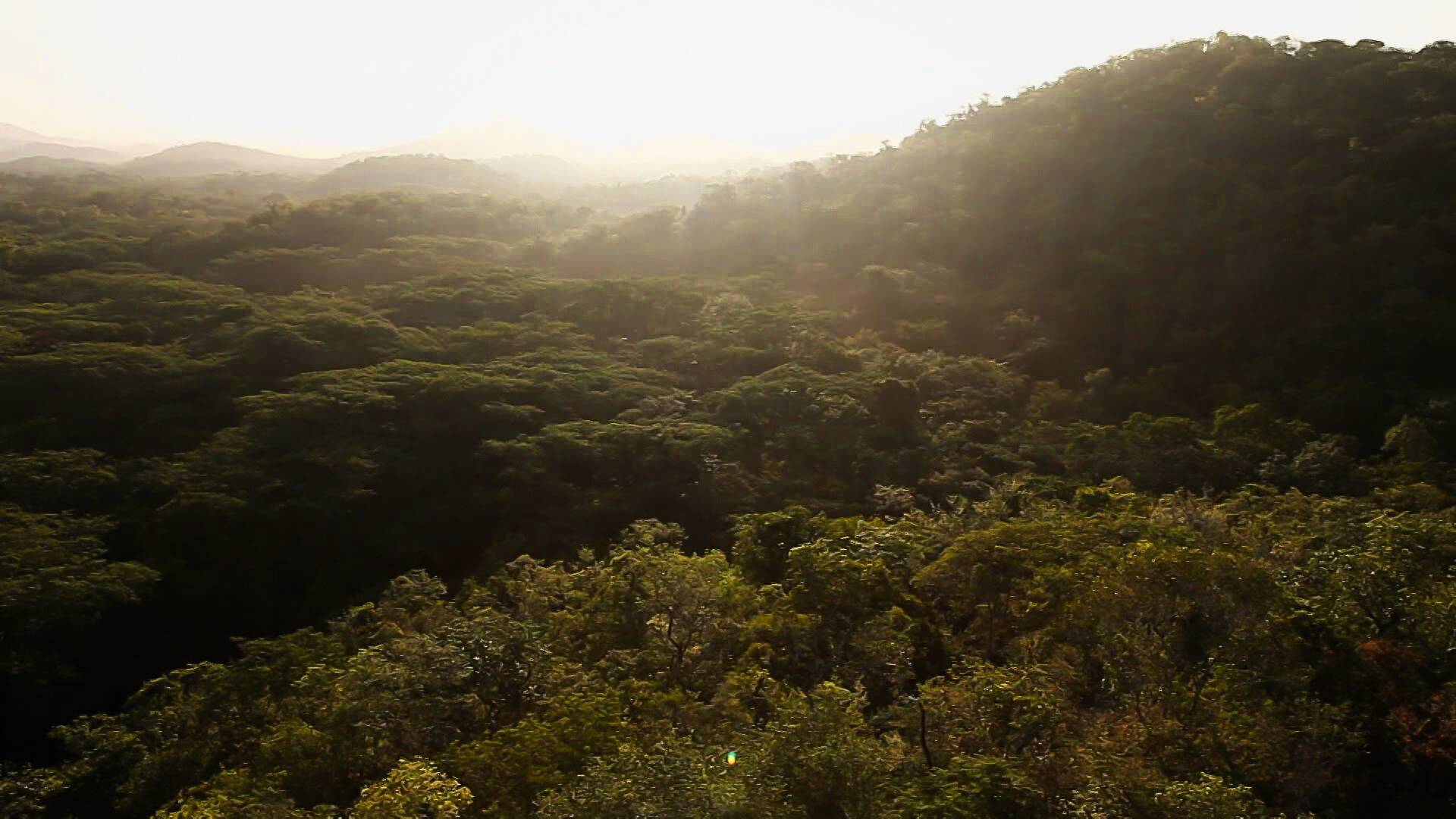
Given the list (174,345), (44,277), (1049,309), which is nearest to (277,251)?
(44,277)

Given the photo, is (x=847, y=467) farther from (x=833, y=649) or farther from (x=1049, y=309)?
(x=1049, y=309)

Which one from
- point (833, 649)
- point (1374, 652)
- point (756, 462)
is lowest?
point (756, 462)

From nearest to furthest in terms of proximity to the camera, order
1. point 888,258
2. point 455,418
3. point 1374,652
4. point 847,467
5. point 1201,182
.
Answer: point 1374,652 → point 847,467 → point 455,418 → point 1201,182 → point 888,258

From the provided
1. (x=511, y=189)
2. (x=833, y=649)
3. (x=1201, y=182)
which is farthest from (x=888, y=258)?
(x=511, y=189)

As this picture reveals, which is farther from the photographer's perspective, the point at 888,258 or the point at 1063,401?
the point at 888,258

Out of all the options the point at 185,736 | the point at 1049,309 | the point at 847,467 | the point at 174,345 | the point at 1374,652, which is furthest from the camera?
the point at 1049,309

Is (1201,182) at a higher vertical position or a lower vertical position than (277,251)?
higher

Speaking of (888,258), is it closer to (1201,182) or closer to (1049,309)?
(1049,309)
